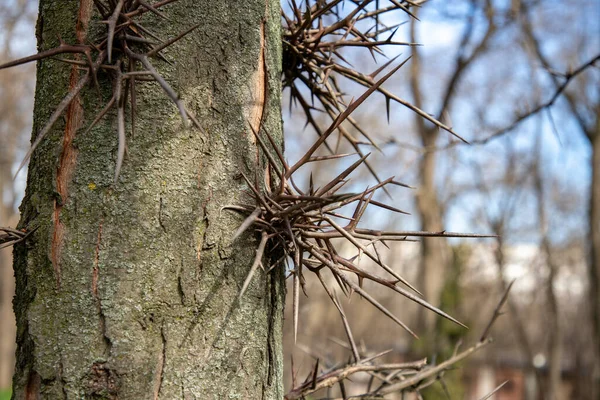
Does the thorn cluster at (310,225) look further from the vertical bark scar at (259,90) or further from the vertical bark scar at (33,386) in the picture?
the vertical bark scar at (33,386)

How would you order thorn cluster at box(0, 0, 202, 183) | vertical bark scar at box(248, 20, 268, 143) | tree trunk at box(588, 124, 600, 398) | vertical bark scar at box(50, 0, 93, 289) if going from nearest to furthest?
thorn cluster at box(0, 0, 202, 183)
vertical bark scar at box(50, 0, 93, 289)
vertical bark scar at box(248, 20, 268, 143)
tree trunk at box(588, 124, 600, 398)

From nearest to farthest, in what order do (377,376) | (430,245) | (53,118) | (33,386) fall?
1. (53,118)
2. (33,386)
3. (377,376)
4. (430,245)

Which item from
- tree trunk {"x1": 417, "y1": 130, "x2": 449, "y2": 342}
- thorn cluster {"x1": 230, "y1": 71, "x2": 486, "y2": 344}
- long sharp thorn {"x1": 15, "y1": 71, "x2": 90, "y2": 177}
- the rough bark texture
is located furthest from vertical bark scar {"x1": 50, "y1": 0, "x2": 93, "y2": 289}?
tree trunk {"x1": 417, "y1": 130, "x2": 449, "y2": 342}

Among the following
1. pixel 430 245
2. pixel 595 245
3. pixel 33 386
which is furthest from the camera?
pixel 430 245

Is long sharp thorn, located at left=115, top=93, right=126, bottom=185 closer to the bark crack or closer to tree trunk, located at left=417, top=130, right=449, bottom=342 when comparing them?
the bark crack

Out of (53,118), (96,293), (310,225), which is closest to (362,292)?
(310,225)

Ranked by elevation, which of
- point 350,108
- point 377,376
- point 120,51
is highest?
point 120,51

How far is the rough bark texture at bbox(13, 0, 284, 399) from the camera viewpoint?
990 mm

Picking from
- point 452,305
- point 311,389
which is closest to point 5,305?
point 452,305

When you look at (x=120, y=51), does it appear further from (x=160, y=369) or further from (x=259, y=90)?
(x=160, y=369)

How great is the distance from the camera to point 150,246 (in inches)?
40.6

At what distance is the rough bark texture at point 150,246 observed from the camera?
3.25 ft

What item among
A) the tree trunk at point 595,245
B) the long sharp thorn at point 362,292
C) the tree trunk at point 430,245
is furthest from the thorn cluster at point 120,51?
the tree trunk at point 595,245

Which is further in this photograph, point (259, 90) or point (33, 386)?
point (259, 90)
